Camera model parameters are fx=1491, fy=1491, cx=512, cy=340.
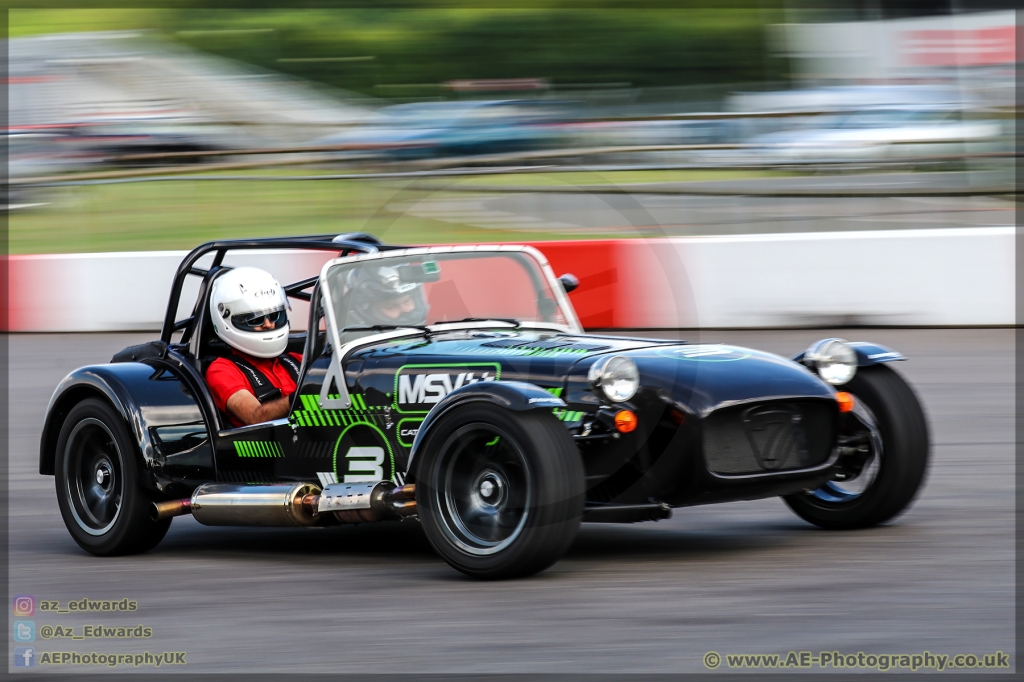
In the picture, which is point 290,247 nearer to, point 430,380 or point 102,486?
point 430,380

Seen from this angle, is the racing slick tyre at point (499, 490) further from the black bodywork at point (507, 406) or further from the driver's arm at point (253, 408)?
the driver's arm at point (253, 408)

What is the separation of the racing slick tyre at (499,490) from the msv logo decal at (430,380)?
1.42ft

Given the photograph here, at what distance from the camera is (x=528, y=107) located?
2112 centimetres

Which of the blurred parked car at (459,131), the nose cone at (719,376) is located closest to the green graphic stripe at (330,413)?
the nose cone at (719,376)

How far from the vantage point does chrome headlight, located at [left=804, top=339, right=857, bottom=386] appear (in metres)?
6.85

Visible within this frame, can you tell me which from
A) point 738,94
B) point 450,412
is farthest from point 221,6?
point 450,412

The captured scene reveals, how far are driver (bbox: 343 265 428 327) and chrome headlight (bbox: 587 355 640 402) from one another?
1.29m

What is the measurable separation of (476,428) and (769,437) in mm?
1262

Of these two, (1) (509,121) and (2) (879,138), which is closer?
(2) (879,138)

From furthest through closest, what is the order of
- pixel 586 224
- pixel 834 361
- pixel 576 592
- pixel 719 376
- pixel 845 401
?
pixel 586 224
pixel 834 361
pixel 845 401
pixel 719 376
pixel 576 592

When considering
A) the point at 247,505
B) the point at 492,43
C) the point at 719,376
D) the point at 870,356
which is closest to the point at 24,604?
the point at 247,505

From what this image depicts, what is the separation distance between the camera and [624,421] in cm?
599

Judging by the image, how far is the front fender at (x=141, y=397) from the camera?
7.07 meters

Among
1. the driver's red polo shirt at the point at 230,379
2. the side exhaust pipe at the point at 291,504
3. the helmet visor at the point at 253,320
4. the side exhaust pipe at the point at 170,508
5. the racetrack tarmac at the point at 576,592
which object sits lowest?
the racetrack tarmac at the point at 576,592
